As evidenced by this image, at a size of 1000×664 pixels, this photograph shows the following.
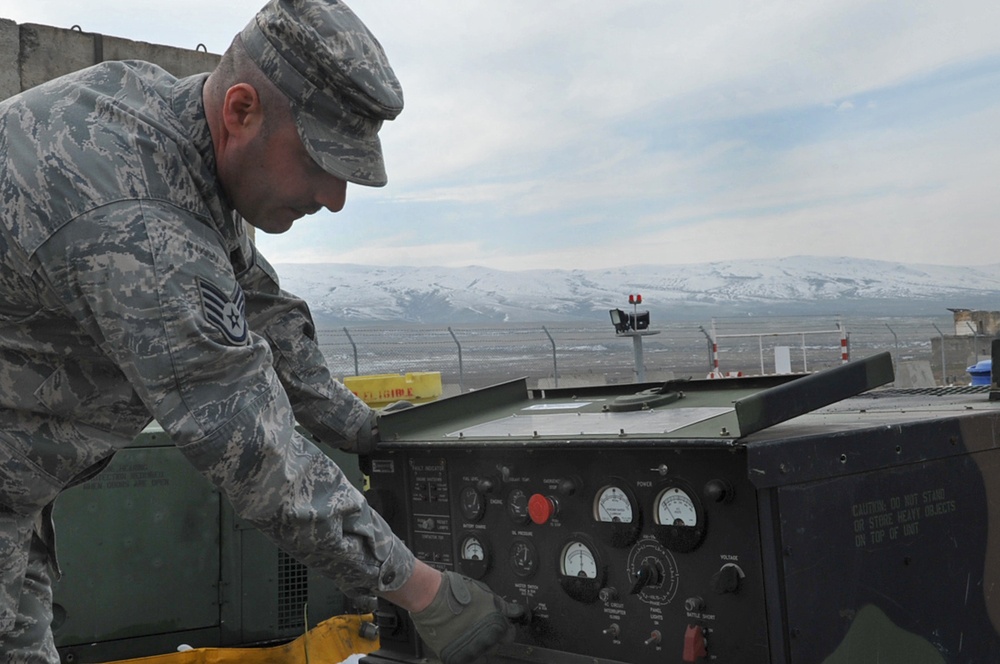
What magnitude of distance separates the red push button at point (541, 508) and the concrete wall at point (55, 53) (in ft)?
19.6

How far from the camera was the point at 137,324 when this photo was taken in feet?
5.65

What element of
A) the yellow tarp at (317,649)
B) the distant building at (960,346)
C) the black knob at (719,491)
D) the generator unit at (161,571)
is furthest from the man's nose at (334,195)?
the distant building at (960,346)

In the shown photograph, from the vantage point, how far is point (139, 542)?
386 cm

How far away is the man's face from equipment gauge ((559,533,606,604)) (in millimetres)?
1001

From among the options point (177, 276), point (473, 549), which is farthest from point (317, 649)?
point (177, 276)

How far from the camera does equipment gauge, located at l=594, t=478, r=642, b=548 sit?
2322 mm

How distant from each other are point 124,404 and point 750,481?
1279 mm

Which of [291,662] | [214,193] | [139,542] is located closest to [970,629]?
[214,193]

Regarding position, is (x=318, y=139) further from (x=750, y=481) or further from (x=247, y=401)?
(x=750, y=481)

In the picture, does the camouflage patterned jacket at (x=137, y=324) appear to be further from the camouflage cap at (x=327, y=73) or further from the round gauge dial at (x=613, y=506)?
the round gauge dial at (x=613, y=506)

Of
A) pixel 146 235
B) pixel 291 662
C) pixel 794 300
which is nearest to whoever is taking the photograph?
pixel 146 235

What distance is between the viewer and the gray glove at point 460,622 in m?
2.26

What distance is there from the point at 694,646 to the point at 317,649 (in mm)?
2077

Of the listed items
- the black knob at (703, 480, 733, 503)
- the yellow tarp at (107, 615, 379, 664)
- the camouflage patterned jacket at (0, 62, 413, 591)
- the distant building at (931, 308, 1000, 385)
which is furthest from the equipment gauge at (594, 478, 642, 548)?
the distant building at (931, 308, 1000, 385)
